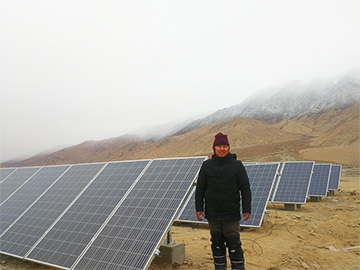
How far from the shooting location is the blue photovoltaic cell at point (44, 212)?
8.37m

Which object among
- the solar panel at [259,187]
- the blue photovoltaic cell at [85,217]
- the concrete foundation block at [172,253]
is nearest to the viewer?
the blue photovoltaic cell at [85,217]

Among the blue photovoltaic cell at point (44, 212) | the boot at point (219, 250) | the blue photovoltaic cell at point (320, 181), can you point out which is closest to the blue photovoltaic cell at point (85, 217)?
the blue photovoltaic cell at point (44, 212)

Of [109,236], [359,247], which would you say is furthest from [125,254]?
[359,247]

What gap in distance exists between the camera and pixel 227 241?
5762 millimetres

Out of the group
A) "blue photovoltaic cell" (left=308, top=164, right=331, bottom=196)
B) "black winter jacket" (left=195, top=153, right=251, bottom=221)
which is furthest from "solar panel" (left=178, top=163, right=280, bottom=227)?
"blue photovoltaic cell" (left=308, top=164, right=331, bottom=196)

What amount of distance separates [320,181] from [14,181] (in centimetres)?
1883

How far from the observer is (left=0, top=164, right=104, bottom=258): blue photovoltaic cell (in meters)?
8.37

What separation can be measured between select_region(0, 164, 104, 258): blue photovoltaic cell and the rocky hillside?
56149 millimetres

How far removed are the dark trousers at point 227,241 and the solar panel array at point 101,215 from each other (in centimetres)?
120

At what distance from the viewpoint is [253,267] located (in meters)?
7.90

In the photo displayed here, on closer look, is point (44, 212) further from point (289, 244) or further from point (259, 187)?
point (259, 187)

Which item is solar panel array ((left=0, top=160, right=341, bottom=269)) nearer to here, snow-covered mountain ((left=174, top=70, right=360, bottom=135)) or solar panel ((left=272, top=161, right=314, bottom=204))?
solar panel ((left=272, top=161, right=314, bottom=204))

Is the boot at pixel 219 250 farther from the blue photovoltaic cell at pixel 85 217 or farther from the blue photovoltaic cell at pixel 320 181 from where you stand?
the blue photovoltaic cell at pixel 320 181

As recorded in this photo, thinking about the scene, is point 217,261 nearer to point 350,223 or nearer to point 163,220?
point 163,220
